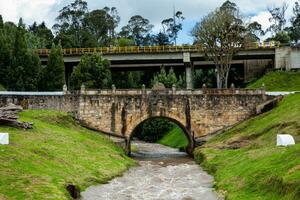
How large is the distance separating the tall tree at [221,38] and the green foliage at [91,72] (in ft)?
53.9

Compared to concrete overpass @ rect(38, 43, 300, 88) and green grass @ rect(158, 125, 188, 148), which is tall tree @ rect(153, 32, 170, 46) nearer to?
concrete overpass @ rect(38, 43, 300, 88)

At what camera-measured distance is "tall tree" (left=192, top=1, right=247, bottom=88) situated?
277 ft

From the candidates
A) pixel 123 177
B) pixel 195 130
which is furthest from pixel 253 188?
pixel 195 130

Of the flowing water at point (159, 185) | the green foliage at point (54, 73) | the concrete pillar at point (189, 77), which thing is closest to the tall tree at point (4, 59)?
the green foliage at point (54, 73)

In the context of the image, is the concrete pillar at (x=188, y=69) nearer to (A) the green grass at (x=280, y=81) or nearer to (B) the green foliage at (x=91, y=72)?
(A) the green grass at (x=280, y=81)

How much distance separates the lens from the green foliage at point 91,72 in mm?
90438

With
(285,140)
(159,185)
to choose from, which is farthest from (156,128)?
(159,185)

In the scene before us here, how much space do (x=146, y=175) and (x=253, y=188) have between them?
16.7 m

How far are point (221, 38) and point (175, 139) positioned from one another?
1878 centimetres

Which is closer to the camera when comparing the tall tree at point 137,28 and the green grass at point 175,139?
the green grass at point 175,139

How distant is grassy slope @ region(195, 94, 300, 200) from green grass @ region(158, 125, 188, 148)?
21475 mm

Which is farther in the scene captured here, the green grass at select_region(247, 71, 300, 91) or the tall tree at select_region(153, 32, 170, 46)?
the tall tree at select_region(153, 32, 170, 46)

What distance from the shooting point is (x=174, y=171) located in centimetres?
5059

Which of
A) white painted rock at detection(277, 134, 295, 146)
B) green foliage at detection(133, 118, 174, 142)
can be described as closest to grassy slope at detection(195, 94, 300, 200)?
white painted rock at detection(277, 134, 295, 146)
